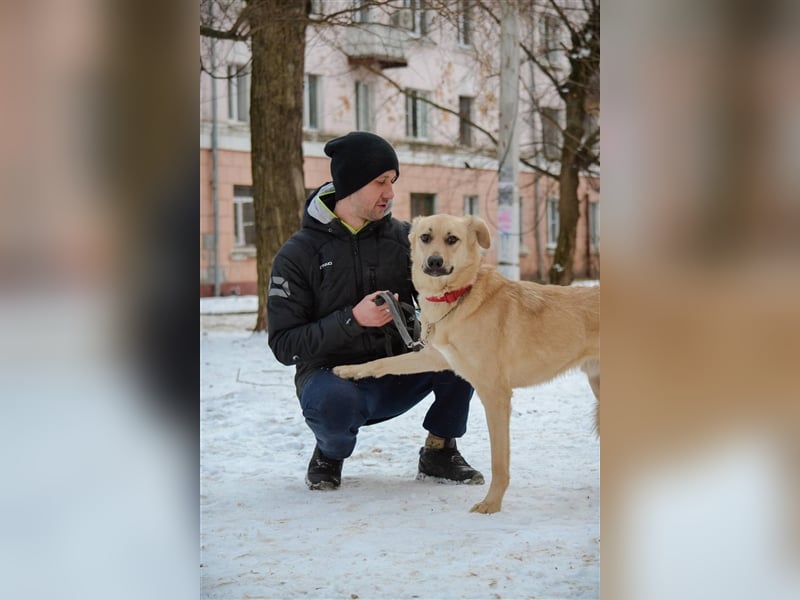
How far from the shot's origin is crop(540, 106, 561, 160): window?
4.84 metres

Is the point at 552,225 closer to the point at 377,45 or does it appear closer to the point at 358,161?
the point at 358,161

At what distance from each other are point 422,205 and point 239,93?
2.14m

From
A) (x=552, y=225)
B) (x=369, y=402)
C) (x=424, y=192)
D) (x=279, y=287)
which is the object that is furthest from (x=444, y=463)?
(x=552, y=225)

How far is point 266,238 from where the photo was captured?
4754 mm

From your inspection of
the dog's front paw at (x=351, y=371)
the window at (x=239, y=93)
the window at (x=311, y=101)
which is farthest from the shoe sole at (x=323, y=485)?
the window at (x=239, y=93)

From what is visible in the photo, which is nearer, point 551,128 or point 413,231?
point 413,231

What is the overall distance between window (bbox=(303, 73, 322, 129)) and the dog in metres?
1.41

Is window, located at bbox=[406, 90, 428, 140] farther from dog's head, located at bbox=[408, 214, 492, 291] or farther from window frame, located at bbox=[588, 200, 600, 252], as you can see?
window frame, located at bbox=[588, 200, 600, 252]

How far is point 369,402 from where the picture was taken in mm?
3299

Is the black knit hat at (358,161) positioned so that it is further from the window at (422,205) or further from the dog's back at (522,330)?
the dog's back at (522,330)

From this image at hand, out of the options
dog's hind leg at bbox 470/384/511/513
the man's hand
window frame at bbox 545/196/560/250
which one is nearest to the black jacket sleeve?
the man's hand
